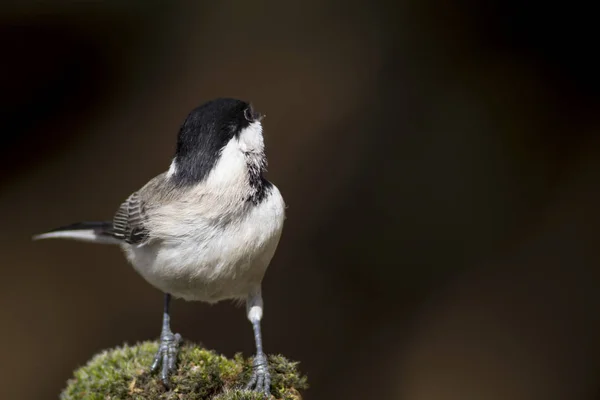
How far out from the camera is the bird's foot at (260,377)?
252cm

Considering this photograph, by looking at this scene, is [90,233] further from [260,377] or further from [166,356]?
[260,377]

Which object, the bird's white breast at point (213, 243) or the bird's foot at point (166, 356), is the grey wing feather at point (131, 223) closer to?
the bird's white breast at point (213, 243)

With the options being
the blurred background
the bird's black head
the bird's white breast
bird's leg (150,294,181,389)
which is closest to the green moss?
bird's leg (150,294,181,389)

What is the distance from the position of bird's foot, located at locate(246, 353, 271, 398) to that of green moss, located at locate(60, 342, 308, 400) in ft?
0.13

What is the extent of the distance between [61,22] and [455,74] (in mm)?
3237

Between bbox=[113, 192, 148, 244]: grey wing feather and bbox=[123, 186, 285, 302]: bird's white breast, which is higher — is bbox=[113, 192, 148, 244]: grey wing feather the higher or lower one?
the higher one

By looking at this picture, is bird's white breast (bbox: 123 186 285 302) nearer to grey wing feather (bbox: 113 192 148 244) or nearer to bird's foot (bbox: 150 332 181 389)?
grey wing feather (bbox: 113 192 148 244)

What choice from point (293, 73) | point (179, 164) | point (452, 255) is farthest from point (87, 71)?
point (452, 255)

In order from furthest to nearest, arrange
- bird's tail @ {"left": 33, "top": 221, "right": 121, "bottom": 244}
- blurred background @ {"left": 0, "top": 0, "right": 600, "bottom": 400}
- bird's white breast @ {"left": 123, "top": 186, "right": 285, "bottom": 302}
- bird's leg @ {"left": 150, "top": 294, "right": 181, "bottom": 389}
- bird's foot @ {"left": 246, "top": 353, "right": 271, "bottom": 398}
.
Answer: blurred background @ {"left": 0, "top": 0, "right": 600, "bottom": 400}
bird's tail @ {"left": 33, "top": 221, "right": 121, "bottom": 244}
bird's leg @ {"left": 150, "top": 294, "right": 181, "bottom": 389}
bird's foot @ {"left": 246, "top": 353, "right": 271, "bottom": 398}
bird's white breast @ {"left": 123, "top": 186, "right": 285, "bottom": 302}

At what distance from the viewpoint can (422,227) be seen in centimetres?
521

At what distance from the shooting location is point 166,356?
2.68 meters

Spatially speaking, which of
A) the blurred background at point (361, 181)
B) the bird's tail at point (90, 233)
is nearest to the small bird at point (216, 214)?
the bird's tail at point (90, 233)

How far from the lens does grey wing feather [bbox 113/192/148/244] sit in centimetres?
267

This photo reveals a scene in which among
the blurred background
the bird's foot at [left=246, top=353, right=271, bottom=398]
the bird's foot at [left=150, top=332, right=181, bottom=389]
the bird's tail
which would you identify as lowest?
the bird's foot at [left=246, top=353, right=271, bottom=398]
